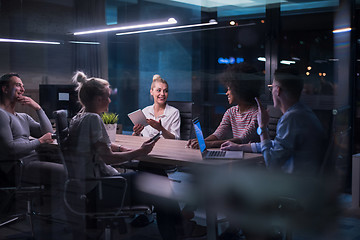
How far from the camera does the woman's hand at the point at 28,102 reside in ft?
8.91

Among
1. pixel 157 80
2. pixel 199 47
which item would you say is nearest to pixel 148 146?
pixel 157 80

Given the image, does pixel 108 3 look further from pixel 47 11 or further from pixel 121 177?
pixel 121 177

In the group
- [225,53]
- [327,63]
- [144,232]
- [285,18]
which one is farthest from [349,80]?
[144,232]

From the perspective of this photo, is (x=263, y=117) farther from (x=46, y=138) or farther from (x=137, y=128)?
(x=46, y=138)

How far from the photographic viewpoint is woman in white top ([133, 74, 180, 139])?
10.1ft

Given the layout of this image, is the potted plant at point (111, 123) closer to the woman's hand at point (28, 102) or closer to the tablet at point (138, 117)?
the tablet at point (138, 117)

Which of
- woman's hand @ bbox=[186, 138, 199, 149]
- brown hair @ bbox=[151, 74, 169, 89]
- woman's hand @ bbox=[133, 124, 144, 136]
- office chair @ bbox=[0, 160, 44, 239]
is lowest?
office chair @ bbox=[0, 160, 44, 239]

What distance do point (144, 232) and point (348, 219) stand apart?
1493mm

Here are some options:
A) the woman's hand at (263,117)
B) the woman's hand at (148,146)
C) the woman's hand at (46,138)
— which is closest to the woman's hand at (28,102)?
the woman's hand at (46,138)

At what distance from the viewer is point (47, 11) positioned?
10.3 feet

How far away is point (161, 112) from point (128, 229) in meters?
1.04

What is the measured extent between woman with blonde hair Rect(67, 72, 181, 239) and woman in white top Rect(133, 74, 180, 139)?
0.86 meters

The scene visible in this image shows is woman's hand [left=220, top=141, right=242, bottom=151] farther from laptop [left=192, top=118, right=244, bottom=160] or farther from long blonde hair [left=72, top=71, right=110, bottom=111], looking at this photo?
long blonde hair [left=72, top=71, right=110, bottom=111]

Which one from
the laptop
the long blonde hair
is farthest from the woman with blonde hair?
the laptop
